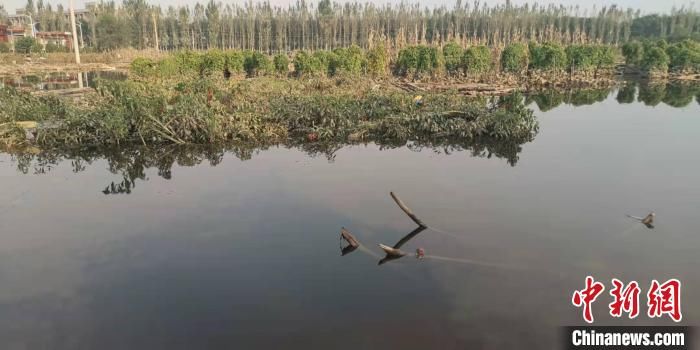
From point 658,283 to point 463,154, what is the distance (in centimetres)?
809

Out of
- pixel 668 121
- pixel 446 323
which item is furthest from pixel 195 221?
pixel 668 121

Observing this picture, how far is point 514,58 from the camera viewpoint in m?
33.9

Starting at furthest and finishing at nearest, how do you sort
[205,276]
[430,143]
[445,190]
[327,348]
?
[430,143], [445,190], [205,276], [327,348]

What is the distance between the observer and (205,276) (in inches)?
332

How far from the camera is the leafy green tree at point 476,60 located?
32750mm

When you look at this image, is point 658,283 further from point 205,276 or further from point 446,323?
point 205,276

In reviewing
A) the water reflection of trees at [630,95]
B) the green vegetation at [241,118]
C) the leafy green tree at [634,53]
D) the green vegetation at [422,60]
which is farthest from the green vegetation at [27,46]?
the leafy green tree at [634,53]

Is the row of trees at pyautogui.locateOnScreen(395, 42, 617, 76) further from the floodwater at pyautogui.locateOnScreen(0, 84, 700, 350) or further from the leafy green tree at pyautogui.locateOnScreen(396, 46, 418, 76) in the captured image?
the floodwater at pyautogui.locateOnScreen(0, 84, 700, 350)

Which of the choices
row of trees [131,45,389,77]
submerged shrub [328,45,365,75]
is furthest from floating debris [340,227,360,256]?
submerged shrub [328,45,365,75]

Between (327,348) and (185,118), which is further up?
(185,118)

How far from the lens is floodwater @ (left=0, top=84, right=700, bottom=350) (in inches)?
281

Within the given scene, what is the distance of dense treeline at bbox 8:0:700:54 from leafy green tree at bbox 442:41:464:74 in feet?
82.8

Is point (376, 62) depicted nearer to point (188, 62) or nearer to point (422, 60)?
point (422, 60)

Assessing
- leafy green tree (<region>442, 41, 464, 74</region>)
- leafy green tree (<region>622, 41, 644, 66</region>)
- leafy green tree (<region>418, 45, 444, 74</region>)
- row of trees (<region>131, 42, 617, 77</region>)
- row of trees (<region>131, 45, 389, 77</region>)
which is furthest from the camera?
leafy green tree (<region>622, 41, 644, 66</region>)
